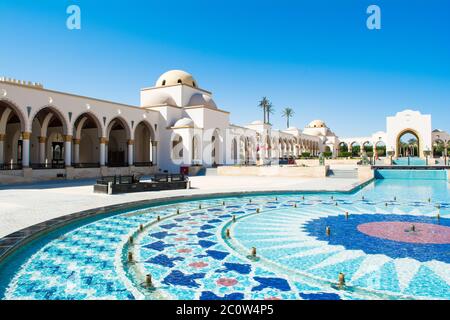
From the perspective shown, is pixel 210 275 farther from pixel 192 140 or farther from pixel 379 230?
pixel 192 140

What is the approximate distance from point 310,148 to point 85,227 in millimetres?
63212

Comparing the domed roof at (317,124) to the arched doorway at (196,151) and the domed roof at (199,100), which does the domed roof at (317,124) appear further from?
the arched doorway at (196,151)

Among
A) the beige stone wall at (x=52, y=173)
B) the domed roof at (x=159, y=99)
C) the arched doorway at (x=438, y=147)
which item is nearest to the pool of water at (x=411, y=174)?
the beige stone wall at (x=52, y=173)

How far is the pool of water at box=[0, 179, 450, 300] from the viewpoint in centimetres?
401

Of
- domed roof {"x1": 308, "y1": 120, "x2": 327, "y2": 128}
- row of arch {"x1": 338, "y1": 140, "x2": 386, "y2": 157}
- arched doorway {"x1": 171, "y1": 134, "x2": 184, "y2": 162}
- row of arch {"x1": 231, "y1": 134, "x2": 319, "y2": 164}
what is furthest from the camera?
domed roof {"x1": 308, "y1": 120, "x2": 327, "y2": 128}

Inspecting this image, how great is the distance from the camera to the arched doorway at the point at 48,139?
841 inches

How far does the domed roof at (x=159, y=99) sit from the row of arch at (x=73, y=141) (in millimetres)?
2548

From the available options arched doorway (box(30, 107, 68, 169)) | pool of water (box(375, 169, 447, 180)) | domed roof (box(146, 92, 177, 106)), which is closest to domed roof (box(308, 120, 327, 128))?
domed roof (box(146, 92, 177, 106))

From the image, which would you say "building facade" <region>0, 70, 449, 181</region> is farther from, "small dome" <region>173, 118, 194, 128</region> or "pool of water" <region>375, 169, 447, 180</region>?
"pool of water" <region>375, 169, 447, 180</region>

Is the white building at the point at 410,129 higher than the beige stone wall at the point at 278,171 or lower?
higher

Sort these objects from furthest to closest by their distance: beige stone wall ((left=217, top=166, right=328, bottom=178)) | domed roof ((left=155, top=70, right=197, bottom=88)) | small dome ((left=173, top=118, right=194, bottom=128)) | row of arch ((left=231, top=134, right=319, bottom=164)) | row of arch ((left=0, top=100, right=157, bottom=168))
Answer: row of arch ((left=231, top=134, right=319, bottom=164)), domed roof ((left=155, top=70, right=197, bottom=88)), small dome ((left=173, top=118, right=194, bottom=128)), beige stone wall ((left=217, top=166, right=328, bottom=178)), row of arch ((left=0, top=100, right=157, bottom=168))

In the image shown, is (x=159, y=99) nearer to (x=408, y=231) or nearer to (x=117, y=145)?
(x=117, y=145)
